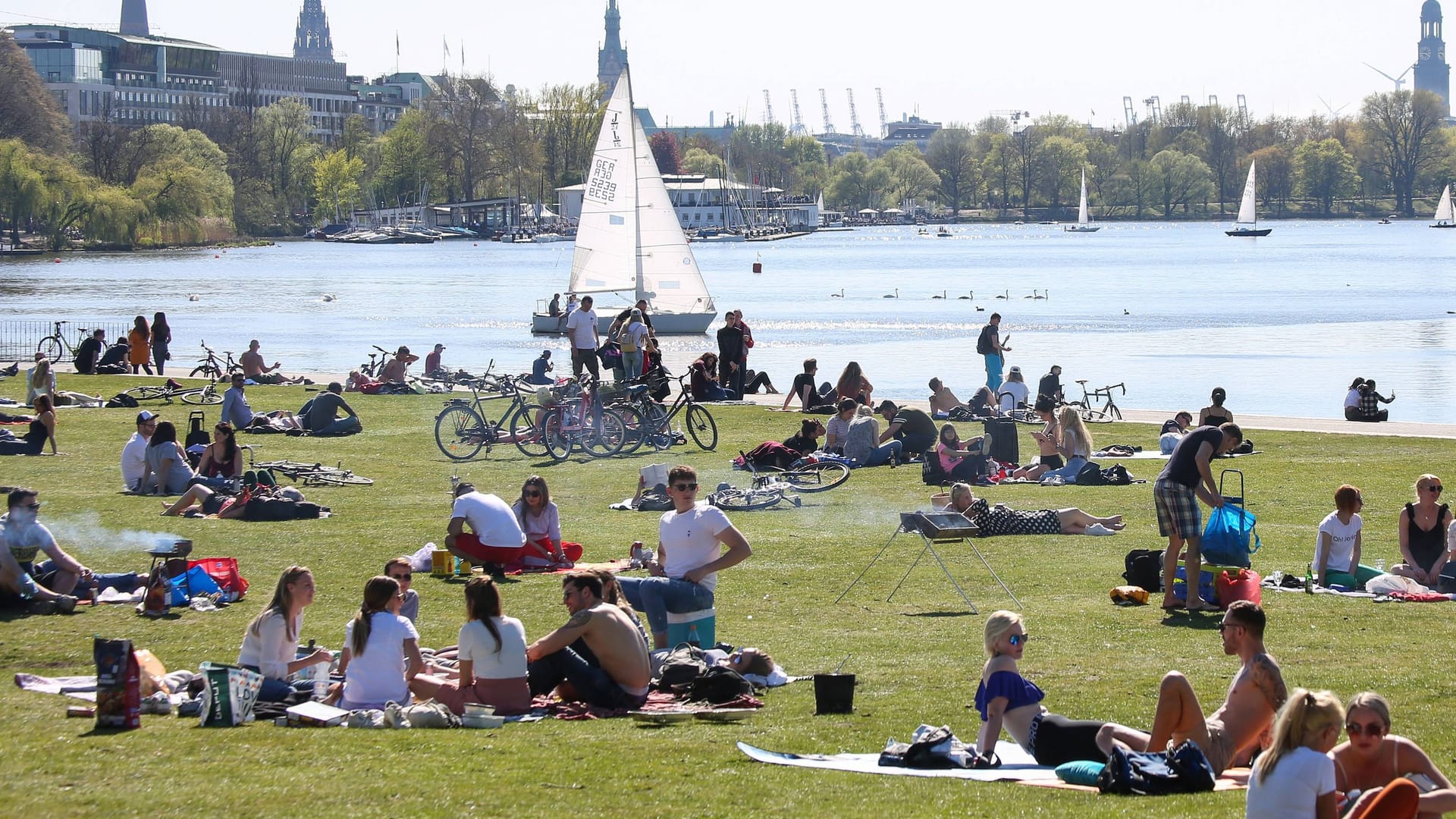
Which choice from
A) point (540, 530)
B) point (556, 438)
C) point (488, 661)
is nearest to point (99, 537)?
point (540, 530)

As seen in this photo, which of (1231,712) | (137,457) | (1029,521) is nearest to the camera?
(1231,712)

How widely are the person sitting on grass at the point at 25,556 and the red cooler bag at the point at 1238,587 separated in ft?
30.8

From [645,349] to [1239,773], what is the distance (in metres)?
21.8

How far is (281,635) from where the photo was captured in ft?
34.1

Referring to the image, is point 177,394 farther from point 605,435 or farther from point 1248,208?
point 1248,208

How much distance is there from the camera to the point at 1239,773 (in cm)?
838

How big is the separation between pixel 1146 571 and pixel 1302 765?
23.6ft

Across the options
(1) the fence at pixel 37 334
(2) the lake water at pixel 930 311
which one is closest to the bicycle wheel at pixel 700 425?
(2) the lake water at pixel 930 311

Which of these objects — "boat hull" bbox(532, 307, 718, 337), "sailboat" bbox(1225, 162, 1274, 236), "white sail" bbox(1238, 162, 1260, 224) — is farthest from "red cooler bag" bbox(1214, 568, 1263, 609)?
"sailboat" bbox(1225, 162, 1274, 236)

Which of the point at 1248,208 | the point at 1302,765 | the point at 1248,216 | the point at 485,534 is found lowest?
the point at 485,534

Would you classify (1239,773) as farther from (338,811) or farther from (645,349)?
(645,349)

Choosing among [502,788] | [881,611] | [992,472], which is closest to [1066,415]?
[992,472]

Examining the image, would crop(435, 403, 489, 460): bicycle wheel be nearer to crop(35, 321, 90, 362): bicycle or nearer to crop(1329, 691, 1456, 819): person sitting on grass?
crop(1329, 691, 1456, 819): person sitting on grass

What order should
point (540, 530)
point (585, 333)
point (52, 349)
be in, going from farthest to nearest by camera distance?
point (52, 349), point (585, 333), point (540, 530)
